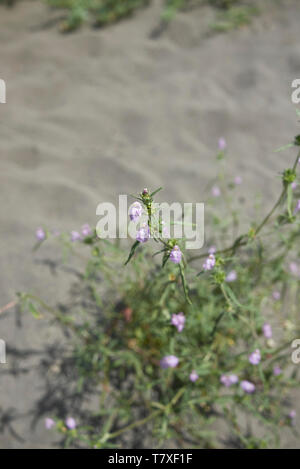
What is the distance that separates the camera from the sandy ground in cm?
208

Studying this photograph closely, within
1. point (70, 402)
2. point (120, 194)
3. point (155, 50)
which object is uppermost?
point (155, 50)

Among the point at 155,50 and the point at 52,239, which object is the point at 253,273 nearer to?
the point at 52,239

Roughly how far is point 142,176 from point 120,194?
0.20m

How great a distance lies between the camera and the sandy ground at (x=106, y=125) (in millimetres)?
2076

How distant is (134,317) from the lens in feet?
6.64

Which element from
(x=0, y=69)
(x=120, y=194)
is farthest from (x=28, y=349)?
(x=0, y=69)

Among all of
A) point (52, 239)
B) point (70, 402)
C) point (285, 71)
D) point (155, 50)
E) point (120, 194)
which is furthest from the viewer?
point (155, 50)

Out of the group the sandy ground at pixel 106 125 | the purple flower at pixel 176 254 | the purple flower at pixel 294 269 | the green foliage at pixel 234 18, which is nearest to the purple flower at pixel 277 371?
the sandy ground at pixel 106 125

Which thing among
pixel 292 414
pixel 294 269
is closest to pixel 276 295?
pixel 294 269

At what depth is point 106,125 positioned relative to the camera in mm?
2904

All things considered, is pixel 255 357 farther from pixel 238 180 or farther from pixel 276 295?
pixel 238 180

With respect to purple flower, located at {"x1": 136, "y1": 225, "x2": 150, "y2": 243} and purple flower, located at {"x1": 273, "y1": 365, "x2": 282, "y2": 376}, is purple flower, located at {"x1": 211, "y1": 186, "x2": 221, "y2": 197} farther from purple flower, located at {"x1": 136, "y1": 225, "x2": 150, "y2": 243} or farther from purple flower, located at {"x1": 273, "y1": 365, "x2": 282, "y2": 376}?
purple flower, located at {"x1": 136, "y1": 225, "x2": 150, "y2": 243}

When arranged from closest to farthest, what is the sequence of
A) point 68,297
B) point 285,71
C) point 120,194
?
point 68,297 < point 120,194 < point 285,71

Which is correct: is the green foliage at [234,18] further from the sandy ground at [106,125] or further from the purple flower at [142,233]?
the purple flower at [142,233]
